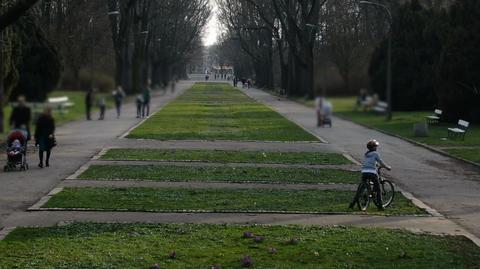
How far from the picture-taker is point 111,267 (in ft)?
31.4

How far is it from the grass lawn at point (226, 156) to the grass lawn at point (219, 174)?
2.16 meters

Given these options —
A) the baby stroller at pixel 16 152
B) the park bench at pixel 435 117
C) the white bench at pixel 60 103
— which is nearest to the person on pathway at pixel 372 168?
the white bench at pixel 60 103

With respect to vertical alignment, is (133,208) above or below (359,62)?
below

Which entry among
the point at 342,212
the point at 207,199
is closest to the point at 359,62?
the point at 342,212

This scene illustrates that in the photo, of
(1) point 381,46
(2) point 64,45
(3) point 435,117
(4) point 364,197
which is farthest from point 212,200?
(3) point 435,117

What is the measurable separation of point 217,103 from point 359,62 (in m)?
58.1

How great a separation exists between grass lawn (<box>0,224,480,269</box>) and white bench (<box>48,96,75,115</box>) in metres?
2.12

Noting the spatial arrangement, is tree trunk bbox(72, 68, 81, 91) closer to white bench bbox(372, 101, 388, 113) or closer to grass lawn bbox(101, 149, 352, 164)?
white bench bbox(372, 101, 388, 113)

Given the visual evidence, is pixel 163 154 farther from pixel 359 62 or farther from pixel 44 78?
pixel 359 62

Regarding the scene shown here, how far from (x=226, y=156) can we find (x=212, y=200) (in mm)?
9320

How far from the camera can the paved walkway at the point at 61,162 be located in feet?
50.9

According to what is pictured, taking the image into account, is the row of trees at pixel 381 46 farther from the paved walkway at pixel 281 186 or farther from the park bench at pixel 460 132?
the park bench at pixel 460 132

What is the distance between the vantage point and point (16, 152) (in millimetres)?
19609

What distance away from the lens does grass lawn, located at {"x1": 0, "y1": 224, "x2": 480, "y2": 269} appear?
997cm
